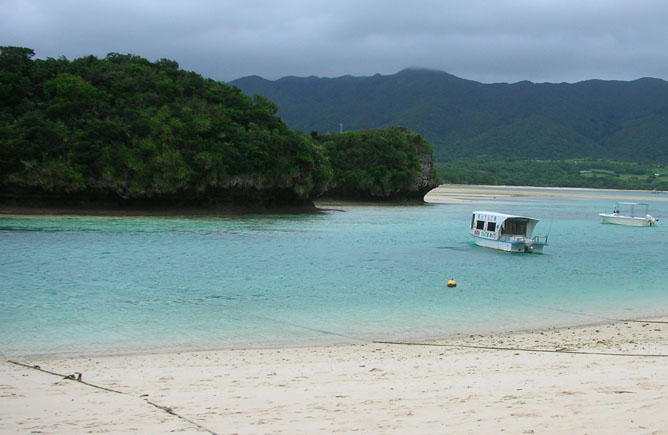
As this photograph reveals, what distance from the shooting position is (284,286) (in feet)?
70.9

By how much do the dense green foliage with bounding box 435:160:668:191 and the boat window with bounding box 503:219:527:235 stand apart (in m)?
143

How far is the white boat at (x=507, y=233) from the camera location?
3394 cm

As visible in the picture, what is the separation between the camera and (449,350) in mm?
12594

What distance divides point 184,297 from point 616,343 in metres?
12.1

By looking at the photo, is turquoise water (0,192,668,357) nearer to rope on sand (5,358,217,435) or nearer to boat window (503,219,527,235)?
rope on sand (5,358,217,435)

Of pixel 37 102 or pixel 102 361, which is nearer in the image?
pixel 102 361

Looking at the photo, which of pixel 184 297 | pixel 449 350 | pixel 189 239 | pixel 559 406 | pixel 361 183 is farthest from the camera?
pixel 361 183

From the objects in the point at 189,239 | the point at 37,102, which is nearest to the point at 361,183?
the point at 37,102

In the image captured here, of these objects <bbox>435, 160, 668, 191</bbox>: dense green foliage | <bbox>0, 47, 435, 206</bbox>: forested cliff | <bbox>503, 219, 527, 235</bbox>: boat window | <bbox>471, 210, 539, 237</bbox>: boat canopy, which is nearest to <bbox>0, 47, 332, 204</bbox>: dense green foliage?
<bbox>0, 47, 435, 206</bbox>: forested cliff

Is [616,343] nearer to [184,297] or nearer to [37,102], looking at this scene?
[184,297]

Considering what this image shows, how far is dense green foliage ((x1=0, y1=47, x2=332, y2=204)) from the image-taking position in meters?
51.3

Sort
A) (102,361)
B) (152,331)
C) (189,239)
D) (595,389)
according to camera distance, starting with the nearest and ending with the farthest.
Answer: (595,389), (102,361), (152,331), (189,239)

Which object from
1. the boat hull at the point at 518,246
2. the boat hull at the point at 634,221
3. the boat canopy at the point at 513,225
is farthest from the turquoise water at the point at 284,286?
the boat hull at the point at 634,221

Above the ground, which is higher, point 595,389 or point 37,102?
point 37,102
